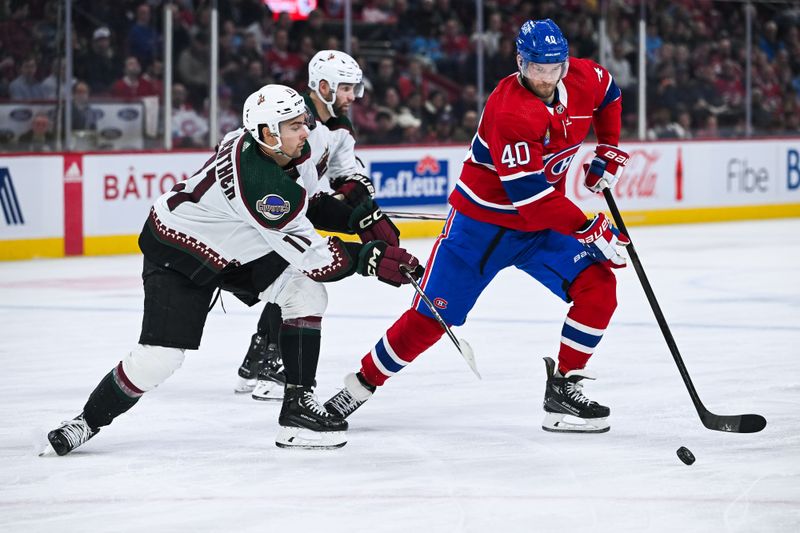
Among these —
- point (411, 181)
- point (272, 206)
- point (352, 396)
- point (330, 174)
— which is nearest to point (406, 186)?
point (411, 181)

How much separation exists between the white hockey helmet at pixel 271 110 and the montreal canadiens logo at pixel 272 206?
152 millimetres

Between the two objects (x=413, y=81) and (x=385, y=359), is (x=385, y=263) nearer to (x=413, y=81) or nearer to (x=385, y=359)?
(x=385, y=359)

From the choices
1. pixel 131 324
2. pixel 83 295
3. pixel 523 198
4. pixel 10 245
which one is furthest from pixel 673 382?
pixel 10 245

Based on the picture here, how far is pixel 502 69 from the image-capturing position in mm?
11875

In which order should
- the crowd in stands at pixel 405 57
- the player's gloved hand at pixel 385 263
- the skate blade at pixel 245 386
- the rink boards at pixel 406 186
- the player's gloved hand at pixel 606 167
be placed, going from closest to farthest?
the player's gloved hand at pixel 385 263
the player's gloved hand at pixel 606 167
the skate blade at pixel 245 386
the rink boards at pixel 406 186
the crowd in stands at pixel 405 57

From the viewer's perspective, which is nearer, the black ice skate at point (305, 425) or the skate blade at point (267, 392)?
the black ice skate at point (305, 425)

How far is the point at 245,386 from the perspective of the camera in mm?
5023

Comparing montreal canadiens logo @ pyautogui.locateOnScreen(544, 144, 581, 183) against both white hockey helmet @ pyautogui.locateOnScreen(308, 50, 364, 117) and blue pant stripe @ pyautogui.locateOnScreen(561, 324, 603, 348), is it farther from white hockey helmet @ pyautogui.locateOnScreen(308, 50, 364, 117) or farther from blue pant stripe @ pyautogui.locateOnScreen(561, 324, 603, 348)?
white hockey helmet @ pyautogui.locateOnScreen(308, 50, 364, 117)

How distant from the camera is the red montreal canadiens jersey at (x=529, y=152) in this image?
4.00 m

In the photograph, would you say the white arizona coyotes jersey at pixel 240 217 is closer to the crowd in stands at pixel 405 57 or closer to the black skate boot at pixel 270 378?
the black skate boot at pixel 270 378

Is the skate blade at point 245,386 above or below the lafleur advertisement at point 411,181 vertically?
below

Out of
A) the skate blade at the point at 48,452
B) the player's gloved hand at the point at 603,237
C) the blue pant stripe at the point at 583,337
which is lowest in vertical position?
the skate blade at the point at 48,452

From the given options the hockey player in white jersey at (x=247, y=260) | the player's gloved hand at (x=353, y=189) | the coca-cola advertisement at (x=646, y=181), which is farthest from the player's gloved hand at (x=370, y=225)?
the coca-cola advertisement at (x=646, y=181)

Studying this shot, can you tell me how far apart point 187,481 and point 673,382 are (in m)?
2.08
